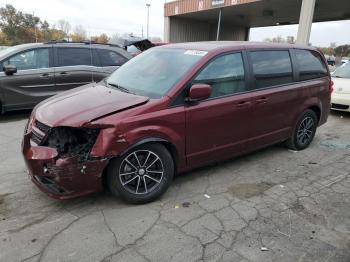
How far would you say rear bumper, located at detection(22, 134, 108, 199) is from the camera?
10.3ft

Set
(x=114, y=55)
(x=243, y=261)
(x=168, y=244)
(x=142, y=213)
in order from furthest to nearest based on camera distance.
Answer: (x=114, y=55) → (x=142, y=213) → (x=168, y=244) → (x=243, y=261)

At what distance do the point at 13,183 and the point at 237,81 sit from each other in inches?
124

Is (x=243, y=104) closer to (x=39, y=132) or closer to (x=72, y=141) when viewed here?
(x=72, y=141)

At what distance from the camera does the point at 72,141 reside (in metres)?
3.29

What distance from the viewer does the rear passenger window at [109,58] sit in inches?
328

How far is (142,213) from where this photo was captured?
343 cm

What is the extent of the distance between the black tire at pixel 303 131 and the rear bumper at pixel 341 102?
10.3 feet

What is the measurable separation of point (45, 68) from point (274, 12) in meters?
20.4

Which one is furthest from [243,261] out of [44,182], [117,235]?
[44,182]

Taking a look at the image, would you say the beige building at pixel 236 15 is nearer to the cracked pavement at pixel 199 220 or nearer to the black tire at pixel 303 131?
the black tire at pixel 303 131

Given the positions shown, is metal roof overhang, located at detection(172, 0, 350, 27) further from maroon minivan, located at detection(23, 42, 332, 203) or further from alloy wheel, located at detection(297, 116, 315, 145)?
maroon minivan, located at detection(23, 42, 332, 203)

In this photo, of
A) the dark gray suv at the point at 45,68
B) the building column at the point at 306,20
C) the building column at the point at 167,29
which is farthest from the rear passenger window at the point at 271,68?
the building column at the point at 167,29

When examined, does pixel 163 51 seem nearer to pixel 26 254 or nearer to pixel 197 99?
pixel 197 99

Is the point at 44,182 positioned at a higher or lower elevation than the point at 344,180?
higher
